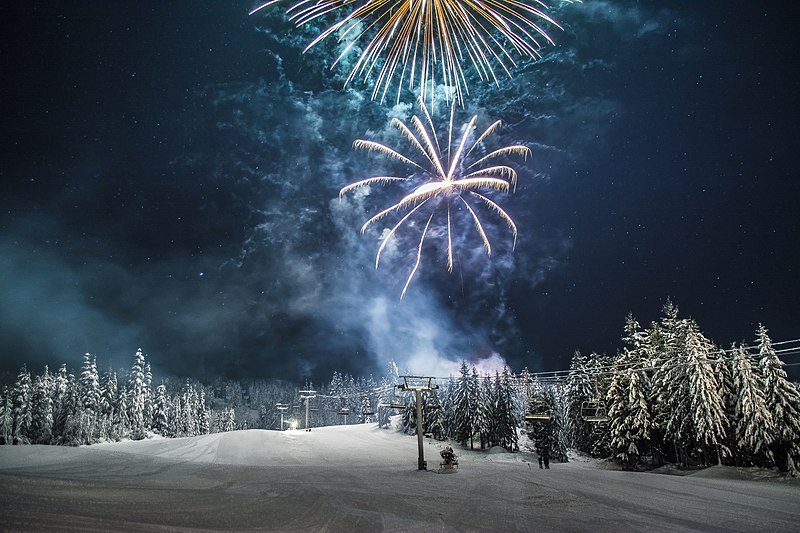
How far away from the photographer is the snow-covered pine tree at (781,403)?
3055 centimetres

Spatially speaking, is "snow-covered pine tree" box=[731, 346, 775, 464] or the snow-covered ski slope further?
"snow-covered pine tree" box=[731, 346, 775, 464]

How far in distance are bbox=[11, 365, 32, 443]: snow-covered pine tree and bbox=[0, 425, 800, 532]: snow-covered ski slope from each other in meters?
36.5

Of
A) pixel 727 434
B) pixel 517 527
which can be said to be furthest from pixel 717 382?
pixel 517 527

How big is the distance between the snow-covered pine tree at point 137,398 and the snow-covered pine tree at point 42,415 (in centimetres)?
942

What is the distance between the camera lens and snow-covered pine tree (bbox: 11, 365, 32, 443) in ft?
182

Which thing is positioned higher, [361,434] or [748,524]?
[748,524]

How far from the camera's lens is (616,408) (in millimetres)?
41688

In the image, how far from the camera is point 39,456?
1200 inches

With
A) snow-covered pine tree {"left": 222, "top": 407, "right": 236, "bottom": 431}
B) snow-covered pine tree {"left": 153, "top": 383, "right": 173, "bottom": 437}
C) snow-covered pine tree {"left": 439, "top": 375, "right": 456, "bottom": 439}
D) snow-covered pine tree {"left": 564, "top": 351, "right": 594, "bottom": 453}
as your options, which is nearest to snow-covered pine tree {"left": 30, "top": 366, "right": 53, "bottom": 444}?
snow-covered pine tree {"left": 153, "top": 383, "right": 173, "bottom": 437}

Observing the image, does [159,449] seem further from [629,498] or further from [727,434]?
[727,434]

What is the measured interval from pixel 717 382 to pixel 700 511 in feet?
89.8

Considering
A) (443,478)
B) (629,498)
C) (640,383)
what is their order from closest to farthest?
(629,498) < (443,478) < (640,383)

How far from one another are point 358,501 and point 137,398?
206 ft

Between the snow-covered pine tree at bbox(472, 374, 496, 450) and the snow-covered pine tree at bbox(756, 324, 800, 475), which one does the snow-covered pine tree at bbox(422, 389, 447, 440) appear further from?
the snow-covered pine tree at bbox(756, 324, 800, 475)
